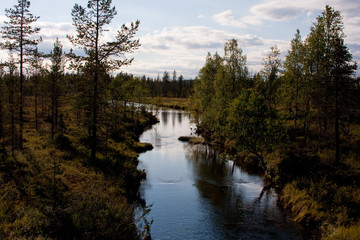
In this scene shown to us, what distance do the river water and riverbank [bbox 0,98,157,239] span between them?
1.93 meters

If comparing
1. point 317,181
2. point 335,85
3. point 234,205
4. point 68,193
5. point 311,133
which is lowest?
point 234,205

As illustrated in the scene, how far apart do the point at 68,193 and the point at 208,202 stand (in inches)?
420

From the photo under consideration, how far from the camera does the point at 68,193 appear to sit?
50.5 ft

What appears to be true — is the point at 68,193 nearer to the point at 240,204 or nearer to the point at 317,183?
the point at 240,204

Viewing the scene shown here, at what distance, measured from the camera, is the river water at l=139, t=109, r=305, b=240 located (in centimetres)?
1623

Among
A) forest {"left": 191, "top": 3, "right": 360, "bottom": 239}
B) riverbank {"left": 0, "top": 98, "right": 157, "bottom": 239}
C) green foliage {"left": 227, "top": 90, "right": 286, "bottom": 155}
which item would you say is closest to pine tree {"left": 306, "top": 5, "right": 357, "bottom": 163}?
forest {"left": 191, "top": 3, "right": 360, "bottom": 239}

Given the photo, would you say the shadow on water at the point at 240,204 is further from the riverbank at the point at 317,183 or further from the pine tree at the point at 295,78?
the pine tree at the point at 295,78

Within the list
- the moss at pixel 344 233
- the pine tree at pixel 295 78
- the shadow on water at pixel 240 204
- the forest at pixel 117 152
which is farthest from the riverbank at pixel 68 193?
the pine tree at pixel 295 78

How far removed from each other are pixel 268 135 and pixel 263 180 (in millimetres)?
4805

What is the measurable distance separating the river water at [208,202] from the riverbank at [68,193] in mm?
1933

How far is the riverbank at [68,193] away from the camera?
11044mm

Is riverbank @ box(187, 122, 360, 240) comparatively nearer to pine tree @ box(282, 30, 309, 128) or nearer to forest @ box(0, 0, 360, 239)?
forest @ box(0, 0, 360, 239)

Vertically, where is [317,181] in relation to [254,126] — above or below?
below

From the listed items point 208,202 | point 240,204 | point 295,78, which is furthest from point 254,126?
point 295,78
